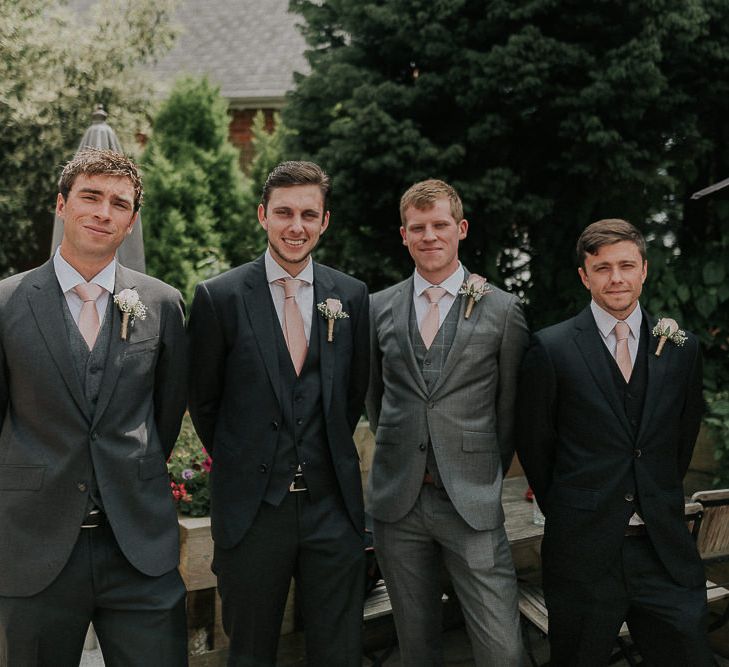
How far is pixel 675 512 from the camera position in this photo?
2.91m

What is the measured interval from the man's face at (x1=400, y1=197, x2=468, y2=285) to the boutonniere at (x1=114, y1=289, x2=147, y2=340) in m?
1.18

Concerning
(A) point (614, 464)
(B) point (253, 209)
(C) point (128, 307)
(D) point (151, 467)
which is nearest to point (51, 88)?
(B) point (253, 209)

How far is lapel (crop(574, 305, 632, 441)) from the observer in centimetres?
291

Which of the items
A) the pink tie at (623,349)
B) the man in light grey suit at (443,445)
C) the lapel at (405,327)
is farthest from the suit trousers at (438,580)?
the pink tie at (623,349)

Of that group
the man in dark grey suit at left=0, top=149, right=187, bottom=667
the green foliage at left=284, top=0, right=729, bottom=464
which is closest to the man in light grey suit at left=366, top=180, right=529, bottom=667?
the man in dark grey suit at left=0, top=149, right=187, bottom=667

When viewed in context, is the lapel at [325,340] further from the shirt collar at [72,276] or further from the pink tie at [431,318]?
the shirt collar at [72,276]

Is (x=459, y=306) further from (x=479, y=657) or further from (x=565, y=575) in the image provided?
(x=479, y=657)

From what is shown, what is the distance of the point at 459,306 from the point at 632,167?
110 inches

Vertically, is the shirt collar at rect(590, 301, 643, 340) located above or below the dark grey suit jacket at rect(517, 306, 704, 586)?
above

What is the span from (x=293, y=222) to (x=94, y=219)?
29.7 inches

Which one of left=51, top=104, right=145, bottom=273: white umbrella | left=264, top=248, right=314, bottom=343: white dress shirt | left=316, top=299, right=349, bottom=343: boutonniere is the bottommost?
left=316, top=299, right=349, bottom=343: boutonniere

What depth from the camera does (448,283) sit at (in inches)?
125

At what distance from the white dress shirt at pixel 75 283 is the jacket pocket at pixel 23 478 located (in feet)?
1.61

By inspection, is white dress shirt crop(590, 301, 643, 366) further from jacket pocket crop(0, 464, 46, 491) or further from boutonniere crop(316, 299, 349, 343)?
jacket pocket crop(0, 464, 46, 491)
